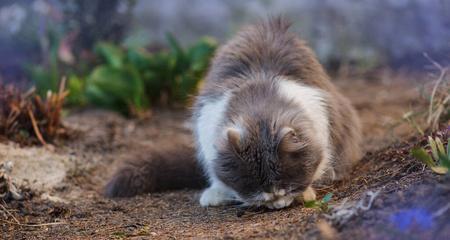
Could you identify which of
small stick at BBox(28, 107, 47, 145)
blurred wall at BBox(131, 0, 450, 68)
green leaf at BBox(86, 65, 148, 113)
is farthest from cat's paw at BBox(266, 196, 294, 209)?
blurred wall at BBox(131, 0, 450, 68)

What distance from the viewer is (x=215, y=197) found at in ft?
14.3

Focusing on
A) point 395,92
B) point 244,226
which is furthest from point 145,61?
point 244,226

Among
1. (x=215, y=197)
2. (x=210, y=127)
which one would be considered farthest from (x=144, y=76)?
(x=215, y=197)

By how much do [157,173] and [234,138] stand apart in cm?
130

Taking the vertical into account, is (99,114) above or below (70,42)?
below

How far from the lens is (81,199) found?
477 centimetres

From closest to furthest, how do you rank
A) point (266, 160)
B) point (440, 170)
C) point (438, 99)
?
point (440, 170)
point (266, 160)
point (438, 99)

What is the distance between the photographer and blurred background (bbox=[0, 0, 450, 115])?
6.91 meters

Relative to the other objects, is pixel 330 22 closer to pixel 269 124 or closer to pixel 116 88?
pixel 116 88

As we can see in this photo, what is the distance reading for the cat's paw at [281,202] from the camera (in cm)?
379

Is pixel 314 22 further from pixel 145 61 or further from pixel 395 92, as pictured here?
pixel 145 61

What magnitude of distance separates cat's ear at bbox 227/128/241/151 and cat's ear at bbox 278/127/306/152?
9.6 inches

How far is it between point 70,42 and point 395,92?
410cm

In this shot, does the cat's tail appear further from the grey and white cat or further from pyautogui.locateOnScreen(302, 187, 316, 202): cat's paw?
pyautogui.locateOnScreen(302, 187, 316, 202): cat's paw
